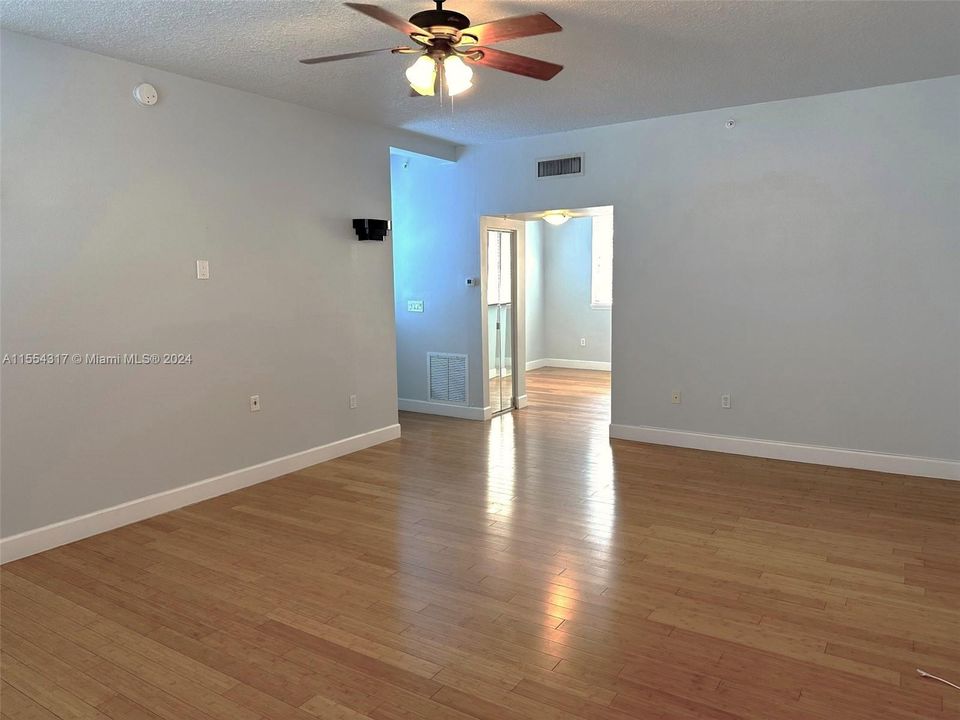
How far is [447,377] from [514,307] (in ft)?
3.37

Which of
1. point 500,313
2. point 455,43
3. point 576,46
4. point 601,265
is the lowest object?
point 500,313

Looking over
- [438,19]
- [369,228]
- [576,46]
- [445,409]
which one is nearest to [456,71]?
[438,19]

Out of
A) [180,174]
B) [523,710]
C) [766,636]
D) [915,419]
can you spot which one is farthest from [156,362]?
[915,419]

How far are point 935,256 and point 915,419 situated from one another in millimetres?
1111

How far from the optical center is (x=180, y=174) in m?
3.99

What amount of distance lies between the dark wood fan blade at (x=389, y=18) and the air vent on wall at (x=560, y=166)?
10.1 ft

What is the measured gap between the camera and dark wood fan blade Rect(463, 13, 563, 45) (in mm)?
2438

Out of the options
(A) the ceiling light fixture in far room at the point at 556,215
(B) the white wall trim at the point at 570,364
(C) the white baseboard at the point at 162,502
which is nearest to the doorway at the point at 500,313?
(A) the ceiling light fixture in far room at the point at 556,215

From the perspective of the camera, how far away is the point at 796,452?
16.0ft

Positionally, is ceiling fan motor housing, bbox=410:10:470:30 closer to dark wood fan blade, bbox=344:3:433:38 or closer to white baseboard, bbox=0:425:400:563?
dark wood fan blade, bbox=344:3:433:38

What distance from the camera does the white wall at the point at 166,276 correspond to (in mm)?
3354

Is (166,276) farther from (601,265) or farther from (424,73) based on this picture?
(601,265)

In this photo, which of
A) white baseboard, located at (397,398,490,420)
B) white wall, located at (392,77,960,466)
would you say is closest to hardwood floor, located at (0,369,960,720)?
white wall, located at (392,77,960,466)

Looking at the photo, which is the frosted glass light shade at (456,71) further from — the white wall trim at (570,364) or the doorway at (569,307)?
the white wall trim at (570,364)
